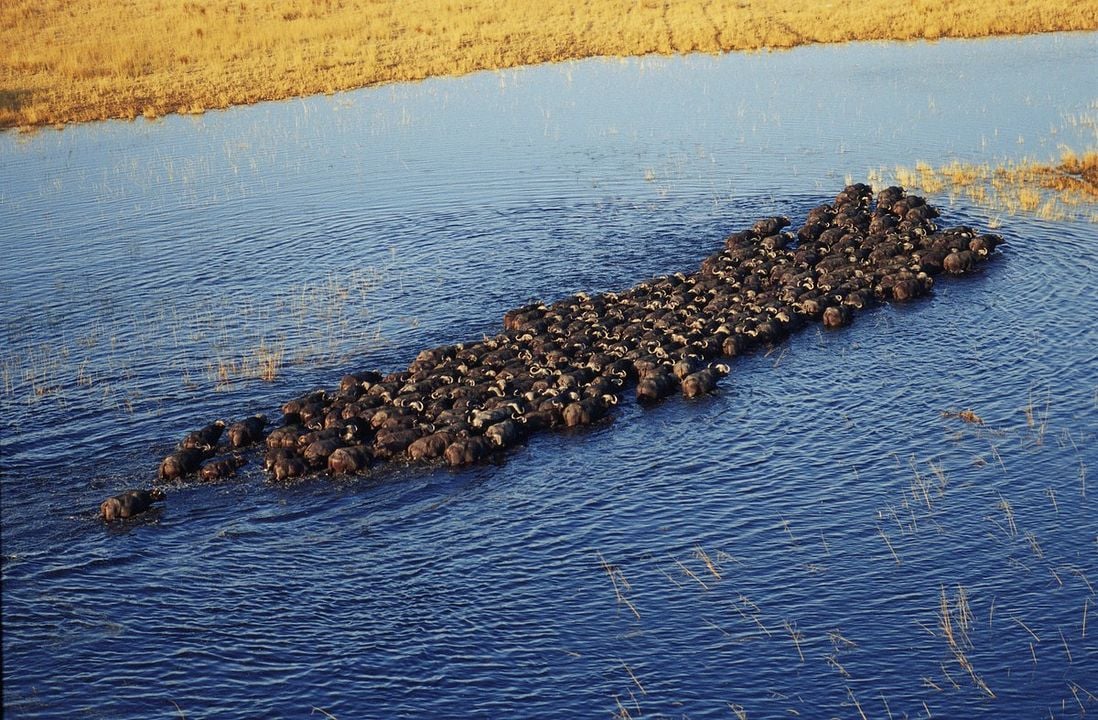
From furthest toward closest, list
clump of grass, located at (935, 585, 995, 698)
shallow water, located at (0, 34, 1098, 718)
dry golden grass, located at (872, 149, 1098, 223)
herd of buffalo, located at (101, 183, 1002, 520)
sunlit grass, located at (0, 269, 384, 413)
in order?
dry golden grass, located at (872, 149, 1098, 223)
sunlit grass, located at (0, 269, 384, 413)
herd of buffalo, located at (101, 183, 1002, 520)
shallow water, located at (0, 34, 1098, 718)
clump of grass, located at (935, 585, 995, 698)

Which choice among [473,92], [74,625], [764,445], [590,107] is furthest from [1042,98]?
[74,625]

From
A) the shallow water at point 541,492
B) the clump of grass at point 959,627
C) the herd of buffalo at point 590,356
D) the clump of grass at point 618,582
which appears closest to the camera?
the clump of grass at point 959,627

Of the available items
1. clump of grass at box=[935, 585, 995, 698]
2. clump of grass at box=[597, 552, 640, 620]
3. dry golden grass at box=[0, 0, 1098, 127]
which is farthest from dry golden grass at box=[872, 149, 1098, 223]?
dry golden grass at box=[0, 0, 1098, 127]

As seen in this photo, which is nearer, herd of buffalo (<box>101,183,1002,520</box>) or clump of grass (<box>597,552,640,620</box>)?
clump of grass (<box>597,552,640,620</box>)

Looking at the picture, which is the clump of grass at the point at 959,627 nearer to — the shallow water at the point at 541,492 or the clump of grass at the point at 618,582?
the shallow water at the point at 541,492

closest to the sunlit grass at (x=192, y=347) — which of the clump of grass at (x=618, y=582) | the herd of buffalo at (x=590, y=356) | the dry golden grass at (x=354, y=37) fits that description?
the herd of buffalo at (x=590, y=356)

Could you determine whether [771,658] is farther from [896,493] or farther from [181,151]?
[181,151]

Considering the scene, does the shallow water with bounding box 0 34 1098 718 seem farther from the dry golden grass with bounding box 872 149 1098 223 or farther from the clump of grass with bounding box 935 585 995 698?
the dry golden grass with bounding box 872 149 1098 223
